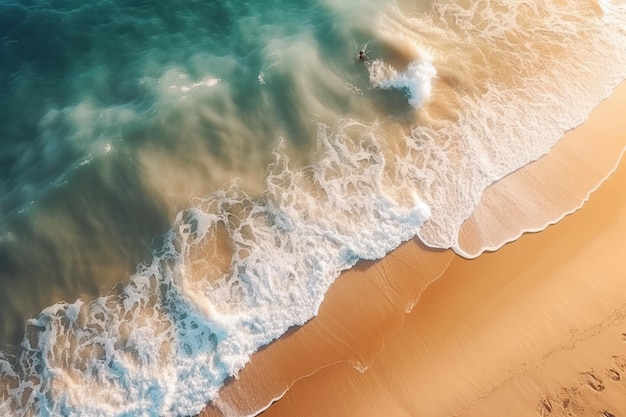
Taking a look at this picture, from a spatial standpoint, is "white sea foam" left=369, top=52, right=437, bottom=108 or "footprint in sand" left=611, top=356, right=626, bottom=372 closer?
"footprint in sand" left=611, top=356, right=626, bottom=372

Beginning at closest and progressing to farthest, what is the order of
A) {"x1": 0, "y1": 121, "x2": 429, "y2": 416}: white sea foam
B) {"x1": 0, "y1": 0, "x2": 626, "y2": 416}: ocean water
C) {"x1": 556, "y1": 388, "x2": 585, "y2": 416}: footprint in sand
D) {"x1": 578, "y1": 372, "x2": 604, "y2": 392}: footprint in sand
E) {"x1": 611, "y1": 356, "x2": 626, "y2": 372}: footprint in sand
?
{"x1": 556, "y1": 388, "x2": 585, "y2": 416}: footprint in sand → {"x1": 578, "y1": 372, "x2": 604, "y2": 392}: footprint in sand → {"x1": 611, "y1": 356, "x2": 626, "y2": 372}: footprint in sand → {"x1": 0, "y1": 121, "x2": 429, "y2": 416}: white sea foam → {"x1": 0, "y1": 0, "x2": 626, "y2": 416}: ocean water

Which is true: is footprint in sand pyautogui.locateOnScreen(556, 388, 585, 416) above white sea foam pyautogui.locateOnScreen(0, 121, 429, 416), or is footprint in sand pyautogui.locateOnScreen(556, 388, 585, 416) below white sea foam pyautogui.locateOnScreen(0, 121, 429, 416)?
below

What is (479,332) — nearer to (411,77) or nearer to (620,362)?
(620,362)

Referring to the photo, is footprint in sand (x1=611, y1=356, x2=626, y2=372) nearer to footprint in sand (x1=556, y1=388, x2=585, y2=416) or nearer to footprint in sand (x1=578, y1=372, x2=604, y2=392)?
footprint in sand (x1=578, y1=372, x2=604, y2=392)

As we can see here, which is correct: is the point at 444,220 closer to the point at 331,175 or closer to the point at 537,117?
the point at 331,175

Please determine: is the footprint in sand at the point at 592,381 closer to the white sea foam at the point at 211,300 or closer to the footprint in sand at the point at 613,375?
the footprint in sand at the point at 613,375

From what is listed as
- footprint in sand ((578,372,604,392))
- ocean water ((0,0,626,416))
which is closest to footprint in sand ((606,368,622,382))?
footprint in sand ((578,372,604,392))

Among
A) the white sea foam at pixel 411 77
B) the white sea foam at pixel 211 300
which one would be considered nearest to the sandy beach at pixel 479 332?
the white sea foam at pixel 211 300
